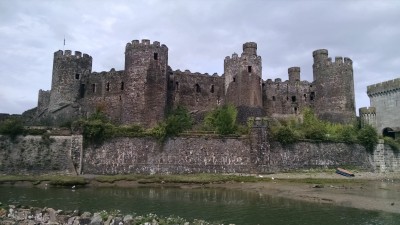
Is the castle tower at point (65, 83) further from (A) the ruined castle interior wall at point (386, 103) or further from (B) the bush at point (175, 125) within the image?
(A) the ruined castle interior wall at point (386, 103)

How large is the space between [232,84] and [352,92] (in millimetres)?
16064

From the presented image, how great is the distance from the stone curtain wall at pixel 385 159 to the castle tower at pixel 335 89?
6.32 metres

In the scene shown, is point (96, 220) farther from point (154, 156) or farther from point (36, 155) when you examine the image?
point (36, 155)

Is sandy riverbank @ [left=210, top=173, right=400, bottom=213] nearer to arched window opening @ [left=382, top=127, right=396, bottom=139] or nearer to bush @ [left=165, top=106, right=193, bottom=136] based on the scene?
bush @ [left=165, top=106, right=193, bottom=136]

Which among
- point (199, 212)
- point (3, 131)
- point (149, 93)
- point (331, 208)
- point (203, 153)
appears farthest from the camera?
point (149, 93)

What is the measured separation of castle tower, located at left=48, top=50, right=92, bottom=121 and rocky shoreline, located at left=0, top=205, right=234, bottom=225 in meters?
28.5

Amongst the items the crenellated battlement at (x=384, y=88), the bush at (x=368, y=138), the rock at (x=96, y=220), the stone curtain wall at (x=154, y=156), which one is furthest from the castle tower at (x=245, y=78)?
the rock at (x=96, y=220)

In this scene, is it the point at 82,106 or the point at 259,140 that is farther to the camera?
the point at 82,106

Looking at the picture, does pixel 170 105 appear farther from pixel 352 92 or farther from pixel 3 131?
pixel 352 92

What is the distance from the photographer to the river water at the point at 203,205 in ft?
61.3

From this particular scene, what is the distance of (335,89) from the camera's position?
162 ft

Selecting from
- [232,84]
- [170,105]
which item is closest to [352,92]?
[232,84]

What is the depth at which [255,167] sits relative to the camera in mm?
36781

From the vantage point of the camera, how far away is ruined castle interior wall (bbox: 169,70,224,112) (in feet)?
153
